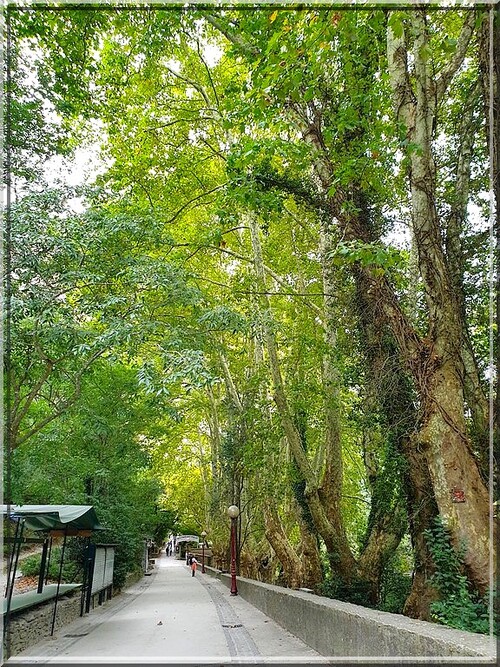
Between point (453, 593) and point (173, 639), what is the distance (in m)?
4.13

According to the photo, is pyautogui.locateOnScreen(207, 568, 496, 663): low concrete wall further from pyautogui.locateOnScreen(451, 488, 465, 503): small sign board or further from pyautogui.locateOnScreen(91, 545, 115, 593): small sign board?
pyautogui.locateOnScreen(91, 545, 115, 593): small sign board

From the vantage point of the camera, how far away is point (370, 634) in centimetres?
402

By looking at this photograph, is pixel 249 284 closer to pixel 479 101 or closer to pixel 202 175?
pixel 202 175

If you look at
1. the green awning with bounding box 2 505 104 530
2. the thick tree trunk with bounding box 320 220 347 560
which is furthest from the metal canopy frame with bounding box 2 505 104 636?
the thick tree trunk with bounding box 320 220 347 560

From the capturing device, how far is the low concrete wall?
10.1 ft

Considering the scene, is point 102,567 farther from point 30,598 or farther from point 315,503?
point 315,503

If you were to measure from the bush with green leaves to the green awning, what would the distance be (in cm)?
394

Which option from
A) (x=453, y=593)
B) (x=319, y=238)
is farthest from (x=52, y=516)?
(x=319, y=238)

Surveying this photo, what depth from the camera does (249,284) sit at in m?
9.95

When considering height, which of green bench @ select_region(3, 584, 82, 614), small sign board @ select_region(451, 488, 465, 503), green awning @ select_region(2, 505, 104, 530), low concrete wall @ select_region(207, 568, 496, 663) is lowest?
green bench @ select_region(3, 584, 82, 614)

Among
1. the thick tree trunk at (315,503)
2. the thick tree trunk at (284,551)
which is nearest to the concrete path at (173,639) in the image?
the thick tree trunk at (284,551)

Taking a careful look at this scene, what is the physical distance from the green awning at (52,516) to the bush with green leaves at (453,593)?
3.94 m

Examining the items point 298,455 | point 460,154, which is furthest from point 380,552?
point 460,154

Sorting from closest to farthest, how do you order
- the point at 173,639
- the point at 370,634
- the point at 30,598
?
the point at 370,634, the point at 173,639, the point at 30,598
